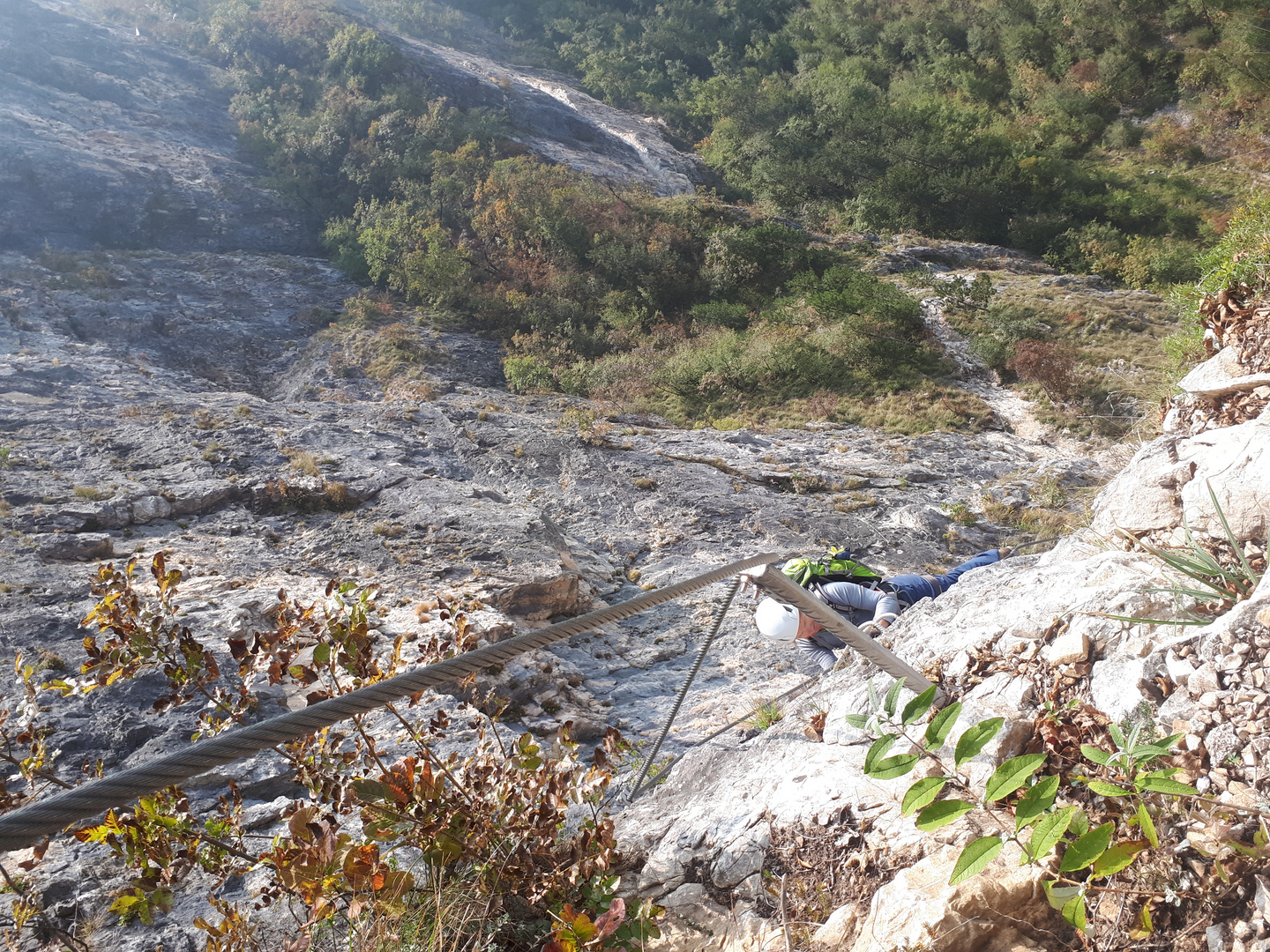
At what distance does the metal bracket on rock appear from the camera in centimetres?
184

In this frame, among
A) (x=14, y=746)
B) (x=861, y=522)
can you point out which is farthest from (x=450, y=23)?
(x=14, y=746)

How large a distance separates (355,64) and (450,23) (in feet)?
38.9

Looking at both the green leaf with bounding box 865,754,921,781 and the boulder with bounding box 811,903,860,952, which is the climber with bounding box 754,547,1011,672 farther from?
the green leaf with bounding box 865,754,921,781

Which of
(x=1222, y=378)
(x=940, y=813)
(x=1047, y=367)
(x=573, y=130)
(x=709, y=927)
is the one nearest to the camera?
(x=940, y=813)

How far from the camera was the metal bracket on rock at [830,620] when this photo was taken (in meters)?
1.84

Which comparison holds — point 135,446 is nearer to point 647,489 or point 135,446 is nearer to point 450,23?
point 647,489

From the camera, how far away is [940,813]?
4.16 ft

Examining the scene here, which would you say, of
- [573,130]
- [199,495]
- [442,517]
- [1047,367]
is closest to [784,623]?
[442,517]

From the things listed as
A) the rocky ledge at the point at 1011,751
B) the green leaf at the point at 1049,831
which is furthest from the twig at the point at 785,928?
the green leaf at the point at 1049,831

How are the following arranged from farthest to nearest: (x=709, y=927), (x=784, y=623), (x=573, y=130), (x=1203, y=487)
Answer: (x=573, y=130) → (x=784, y=623) → (x=1203, y=487) → (x=709, y=927)

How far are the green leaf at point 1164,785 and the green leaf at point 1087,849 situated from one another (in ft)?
0.57

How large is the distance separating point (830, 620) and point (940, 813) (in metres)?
0.70

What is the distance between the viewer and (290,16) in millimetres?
22281

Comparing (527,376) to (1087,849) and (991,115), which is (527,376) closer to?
(1087,849)
